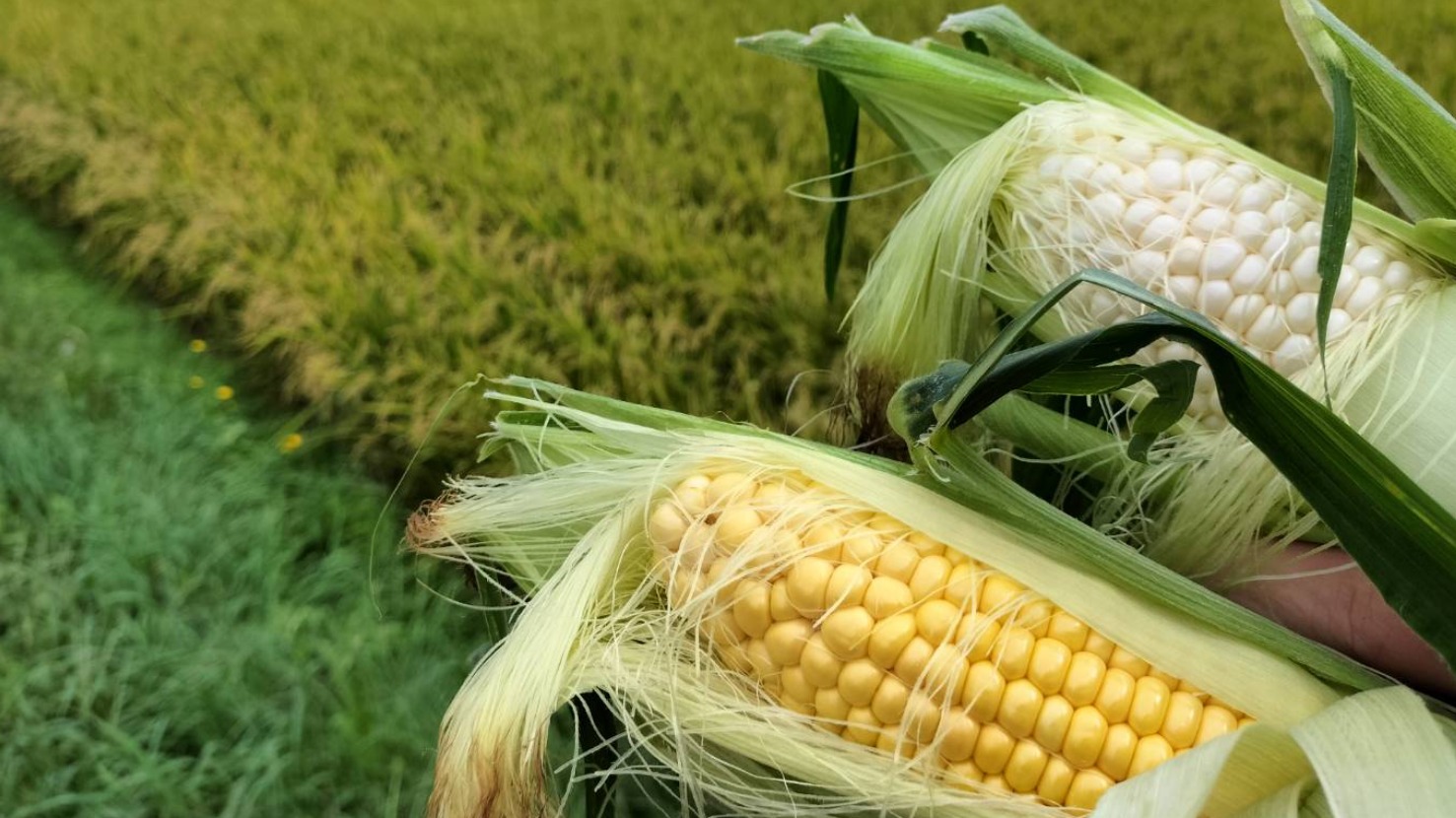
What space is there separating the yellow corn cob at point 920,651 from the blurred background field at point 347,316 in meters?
0.30

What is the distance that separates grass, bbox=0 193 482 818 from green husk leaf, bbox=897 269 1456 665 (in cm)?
58

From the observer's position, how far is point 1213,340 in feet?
1.26

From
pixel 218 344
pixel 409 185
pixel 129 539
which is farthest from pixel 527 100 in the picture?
pixel 129 539

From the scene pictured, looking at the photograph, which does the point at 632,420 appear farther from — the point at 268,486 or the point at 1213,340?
the point at 268,486

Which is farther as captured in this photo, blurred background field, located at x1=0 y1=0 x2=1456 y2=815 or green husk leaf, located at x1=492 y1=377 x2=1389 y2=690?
blurred background field, located at x1=0 y1=0 x2=1456 y2=815

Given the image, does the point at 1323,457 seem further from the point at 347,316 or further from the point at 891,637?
the point at 347,316

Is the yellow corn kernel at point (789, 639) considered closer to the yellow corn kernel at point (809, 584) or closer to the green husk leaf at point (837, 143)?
the yellow corn kernel at point (809, 584)

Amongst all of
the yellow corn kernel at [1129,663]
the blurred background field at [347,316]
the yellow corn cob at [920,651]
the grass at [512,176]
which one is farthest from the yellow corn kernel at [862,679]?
the grass at [512,176]

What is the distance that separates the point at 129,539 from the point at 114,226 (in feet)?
2.88

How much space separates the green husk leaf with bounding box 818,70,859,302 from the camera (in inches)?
30.7

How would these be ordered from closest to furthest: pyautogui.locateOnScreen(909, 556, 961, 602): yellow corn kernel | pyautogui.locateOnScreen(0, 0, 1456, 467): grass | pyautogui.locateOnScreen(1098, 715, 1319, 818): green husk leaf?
pyautogui.locateOnScreen(1098, 715, 1319, 818): green husk leaf < pyautogui.locateOnScreen(909, 556, 961, 602): yellow corn kernel < pyautogui.locateOnScreen(0, 0, 1456, 467): grass

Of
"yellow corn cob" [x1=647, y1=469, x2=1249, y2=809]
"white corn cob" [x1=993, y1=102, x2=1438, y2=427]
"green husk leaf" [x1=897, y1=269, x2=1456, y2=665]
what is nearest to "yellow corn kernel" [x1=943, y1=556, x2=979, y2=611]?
"yellow corn cob" [x1=647, y1=469, x2=1249, y2=809]

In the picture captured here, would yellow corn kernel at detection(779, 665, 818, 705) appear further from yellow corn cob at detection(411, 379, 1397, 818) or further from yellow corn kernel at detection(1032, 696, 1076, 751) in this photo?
yellow corn kernel at detection(1032, 696, 1076, 751)

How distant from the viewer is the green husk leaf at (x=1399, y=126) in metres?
0.53
